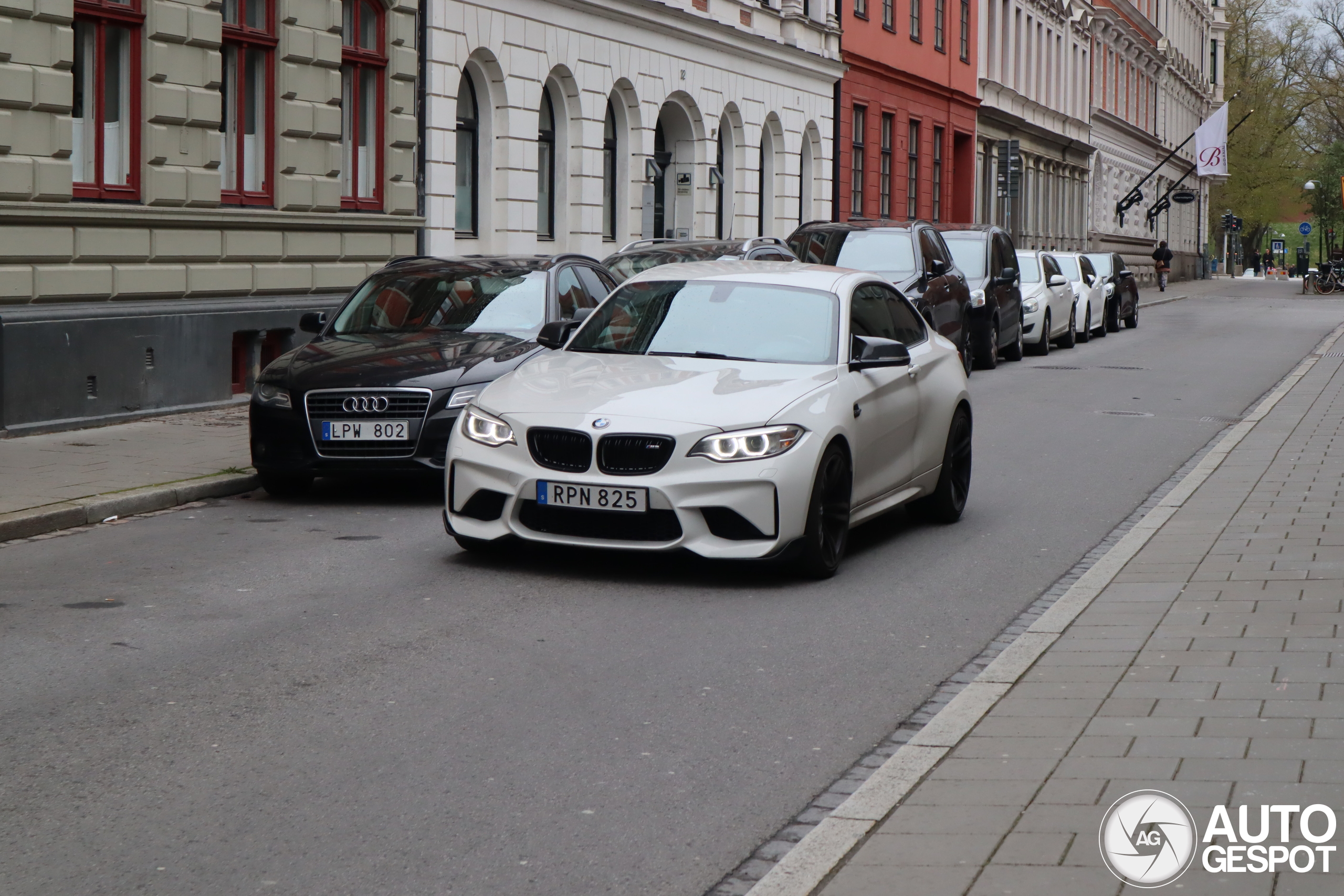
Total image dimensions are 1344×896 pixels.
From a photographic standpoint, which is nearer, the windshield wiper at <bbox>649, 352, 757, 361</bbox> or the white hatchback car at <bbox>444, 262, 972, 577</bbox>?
the white hatchback car at <bbox>444, 262, 972, 577</bbox>

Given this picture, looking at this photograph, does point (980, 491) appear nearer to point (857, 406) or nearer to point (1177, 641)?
point (857, 406)

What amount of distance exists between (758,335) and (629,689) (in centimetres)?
335

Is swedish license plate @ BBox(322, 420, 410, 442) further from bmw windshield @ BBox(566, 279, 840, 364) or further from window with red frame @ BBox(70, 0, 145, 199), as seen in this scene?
window with red frame @ BBox(70, 0, 145, 199)

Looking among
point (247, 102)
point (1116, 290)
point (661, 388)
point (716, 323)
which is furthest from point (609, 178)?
point (661, 388)

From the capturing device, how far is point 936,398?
1026 centimetres

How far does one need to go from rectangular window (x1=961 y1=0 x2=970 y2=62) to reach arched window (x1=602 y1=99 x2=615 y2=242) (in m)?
22.6

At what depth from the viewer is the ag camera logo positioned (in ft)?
14.1

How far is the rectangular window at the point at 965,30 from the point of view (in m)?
48.3

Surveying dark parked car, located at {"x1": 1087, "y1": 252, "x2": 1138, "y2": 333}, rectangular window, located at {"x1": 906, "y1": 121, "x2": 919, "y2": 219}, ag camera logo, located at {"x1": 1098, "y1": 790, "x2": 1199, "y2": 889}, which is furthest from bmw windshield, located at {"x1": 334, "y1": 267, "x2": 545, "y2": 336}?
rectangular window, located at {"x1": 906, "y1": 121, "x2": 919, "y2": 219}

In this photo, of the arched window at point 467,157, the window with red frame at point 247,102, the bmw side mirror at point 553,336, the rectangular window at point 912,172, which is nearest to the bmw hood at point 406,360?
the bmw side mirror at point 553,336

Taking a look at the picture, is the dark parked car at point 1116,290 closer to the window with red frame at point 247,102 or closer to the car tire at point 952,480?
the window with red frame at point 247,102

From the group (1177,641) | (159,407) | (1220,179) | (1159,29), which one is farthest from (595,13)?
(1220,179)

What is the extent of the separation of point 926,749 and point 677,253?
1297 centimetres

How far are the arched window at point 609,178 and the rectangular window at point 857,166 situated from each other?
11.8 m
